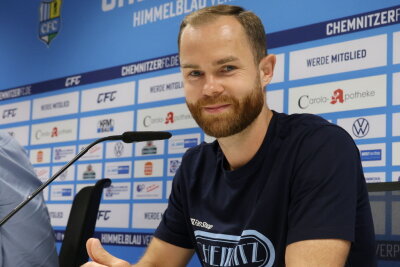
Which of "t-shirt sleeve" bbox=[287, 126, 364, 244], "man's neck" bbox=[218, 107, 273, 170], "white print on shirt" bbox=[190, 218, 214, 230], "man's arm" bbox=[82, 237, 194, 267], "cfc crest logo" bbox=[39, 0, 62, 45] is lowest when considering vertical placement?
"man's arm" bbox=[82, 237, 194, 267]

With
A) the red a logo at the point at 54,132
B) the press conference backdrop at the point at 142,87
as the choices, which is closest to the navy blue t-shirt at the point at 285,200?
the press conference backdrop at the point at 142,87

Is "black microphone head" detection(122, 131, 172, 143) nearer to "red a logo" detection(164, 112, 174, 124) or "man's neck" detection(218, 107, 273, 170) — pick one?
"man's neck" detection(218, 107, 273, 170)

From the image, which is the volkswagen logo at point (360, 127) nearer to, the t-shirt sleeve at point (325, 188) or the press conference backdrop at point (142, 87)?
the press conference backdrop at point (142, 87)

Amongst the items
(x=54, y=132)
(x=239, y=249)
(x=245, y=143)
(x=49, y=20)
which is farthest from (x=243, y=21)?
(x=49, y=20)

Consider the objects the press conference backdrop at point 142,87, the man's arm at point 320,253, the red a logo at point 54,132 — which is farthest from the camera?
the red a logo at point 54,132

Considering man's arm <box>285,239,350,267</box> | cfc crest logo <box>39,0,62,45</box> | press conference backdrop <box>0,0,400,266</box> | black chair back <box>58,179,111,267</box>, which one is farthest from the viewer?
cfc crest logo <box>39,0,62,45</box>

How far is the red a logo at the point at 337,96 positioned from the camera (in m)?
2.13

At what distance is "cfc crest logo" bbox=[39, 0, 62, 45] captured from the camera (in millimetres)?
3484

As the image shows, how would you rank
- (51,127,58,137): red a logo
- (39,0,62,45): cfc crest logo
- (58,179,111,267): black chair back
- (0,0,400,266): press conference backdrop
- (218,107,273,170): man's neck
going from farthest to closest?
(39,0,62,45): cfc crest logo < (51,127,58,137): red a logo < (0,0,400,266): press conference backdrop < (58,179,111,267): black chair back < (218,107,273,170): man's neck

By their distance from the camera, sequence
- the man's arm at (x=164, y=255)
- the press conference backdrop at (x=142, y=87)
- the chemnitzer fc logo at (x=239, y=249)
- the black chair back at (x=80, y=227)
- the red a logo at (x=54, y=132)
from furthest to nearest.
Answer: the red a logo at (x=54, y=132)
the press conference backdrop at (x=142, y=87)
the black chair back at (x=80, y=227)
the man's arm at (x=164, y=255)
the chemnitzer fc logo at (x=239, y=249)

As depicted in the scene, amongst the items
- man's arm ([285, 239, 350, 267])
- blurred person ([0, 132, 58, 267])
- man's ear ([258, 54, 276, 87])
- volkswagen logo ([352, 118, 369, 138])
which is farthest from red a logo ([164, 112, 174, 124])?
man's arm ([285, 239, 350, 267])

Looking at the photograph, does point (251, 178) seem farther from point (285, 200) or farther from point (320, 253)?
point (320, 253)

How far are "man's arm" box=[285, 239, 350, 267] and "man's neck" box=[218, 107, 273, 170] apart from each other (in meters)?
0.30

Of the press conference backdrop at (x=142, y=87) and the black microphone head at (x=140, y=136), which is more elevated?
the press conference backdrop at (x=142, y=87)
